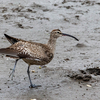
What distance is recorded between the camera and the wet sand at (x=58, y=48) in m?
6.27

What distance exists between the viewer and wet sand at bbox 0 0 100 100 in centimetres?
627

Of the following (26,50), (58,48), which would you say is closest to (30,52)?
(26,50)

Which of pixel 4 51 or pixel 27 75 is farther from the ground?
pixel 4 51

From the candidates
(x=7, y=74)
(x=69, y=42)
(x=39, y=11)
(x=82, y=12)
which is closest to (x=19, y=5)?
(x=39, y=11)

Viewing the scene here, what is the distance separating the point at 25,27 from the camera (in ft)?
34.1

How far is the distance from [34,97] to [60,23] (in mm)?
5331

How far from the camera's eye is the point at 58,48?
8.68 m

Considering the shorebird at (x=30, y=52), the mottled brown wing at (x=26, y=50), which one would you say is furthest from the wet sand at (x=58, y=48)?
the mottled brown wing at (x=26, y=50)

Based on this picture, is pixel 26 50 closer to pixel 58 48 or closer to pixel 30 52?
pixel 30 52

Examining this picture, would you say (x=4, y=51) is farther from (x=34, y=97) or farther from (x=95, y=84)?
(x=95, y=84)

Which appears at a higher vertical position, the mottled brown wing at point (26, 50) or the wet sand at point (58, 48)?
the mottled brown wing at point (26, 50)

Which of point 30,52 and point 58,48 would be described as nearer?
point 30,52

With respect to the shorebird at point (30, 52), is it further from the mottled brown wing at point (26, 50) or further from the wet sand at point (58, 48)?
the wet sand at point (58, 48)

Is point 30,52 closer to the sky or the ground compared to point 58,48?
closer to the sky
